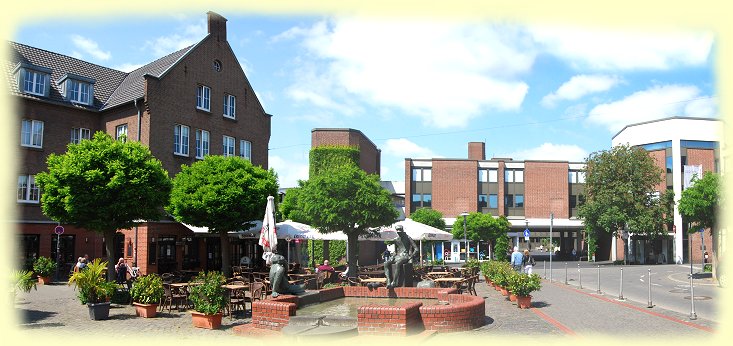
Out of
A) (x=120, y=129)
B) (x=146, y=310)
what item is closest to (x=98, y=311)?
(x=146, y=310)

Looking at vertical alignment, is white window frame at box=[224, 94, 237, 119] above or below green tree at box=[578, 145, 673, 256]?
above

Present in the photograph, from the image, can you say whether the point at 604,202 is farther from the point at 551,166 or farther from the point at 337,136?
the point at 337,136

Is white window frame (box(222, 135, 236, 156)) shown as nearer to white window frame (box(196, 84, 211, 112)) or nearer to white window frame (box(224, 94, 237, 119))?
white window frame (box(224, 94, 237, 119))

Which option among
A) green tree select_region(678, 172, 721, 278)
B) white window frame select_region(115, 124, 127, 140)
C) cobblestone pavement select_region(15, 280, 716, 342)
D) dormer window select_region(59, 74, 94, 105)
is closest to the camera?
cobblestone pavement select_region(15, 280, 716, 342)

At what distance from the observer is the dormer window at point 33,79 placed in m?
30.2

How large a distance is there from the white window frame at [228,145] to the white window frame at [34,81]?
1006 centimetres

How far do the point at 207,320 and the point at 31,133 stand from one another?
23013 millimetres

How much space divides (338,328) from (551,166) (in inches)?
2392

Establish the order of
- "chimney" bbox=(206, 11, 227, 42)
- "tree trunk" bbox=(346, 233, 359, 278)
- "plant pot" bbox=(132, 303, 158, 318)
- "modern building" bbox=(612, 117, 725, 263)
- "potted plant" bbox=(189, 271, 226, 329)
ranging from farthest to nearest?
"modern building" bbox=(612, 117, 725, 263)
"chimney" bbox=(206, 11, 227, 42)
"tree trunk" bbox=(346, 233, 359, 278)
"plant pot" bbox=(132, 303, 158, 318)
"potted plant" bbox=(189, 271, 226, 329)

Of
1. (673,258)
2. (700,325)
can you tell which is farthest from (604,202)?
(700,325)

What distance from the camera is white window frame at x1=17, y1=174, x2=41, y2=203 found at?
96.9 feet

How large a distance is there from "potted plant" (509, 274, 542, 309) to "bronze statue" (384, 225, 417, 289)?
3088 millimetres

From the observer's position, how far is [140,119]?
A: 3095 centimetres

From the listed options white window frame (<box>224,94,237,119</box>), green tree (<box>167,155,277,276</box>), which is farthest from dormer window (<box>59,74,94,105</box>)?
green tree (<box>167,155,277,276</box>)
